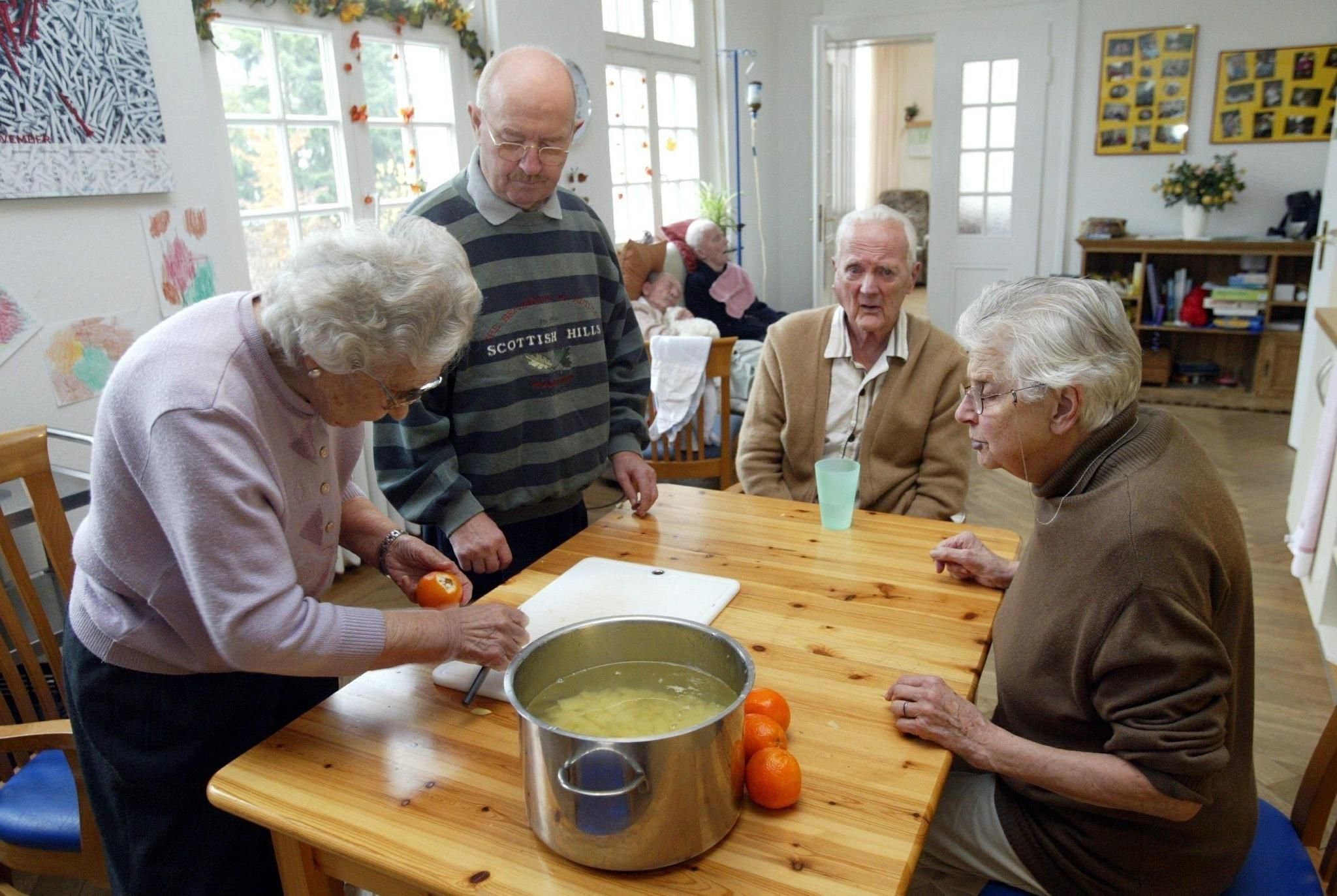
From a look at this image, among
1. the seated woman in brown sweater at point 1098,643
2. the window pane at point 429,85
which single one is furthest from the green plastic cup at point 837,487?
the window pane at point 429,85

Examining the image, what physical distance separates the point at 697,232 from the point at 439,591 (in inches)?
149

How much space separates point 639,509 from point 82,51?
1892mm

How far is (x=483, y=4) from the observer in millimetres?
3826

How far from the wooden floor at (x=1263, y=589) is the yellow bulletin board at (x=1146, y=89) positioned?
168cm

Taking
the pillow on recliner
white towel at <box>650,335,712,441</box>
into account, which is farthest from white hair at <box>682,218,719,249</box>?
white towel at <box>650,335,712,441</box>

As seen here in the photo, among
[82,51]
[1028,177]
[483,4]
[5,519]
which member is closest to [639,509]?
[5,519]

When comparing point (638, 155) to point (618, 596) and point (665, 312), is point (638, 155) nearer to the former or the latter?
point (665, 312)

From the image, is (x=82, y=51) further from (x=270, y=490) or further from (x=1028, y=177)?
(x=1028, y=177)

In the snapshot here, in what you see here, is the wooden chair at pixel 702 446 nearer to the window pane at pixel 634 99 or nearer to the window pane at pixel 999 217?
→ the window pane at pixel 634 99

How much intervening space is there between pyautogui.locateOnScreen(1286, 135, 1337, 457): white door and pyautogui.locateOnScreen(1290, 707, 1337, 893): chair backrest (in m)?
2.65

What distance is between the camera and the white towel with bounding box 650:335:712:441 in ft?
11.1

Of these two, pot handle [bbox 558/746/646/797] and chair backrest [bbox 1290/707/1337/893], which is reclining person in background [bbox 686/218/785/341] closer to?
chair backrest [bbox 1290/707/1337/893]

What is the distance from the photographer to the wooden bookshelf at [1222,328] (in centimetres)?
519

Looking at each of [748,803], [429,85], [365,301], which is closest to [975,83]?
[429,85]
